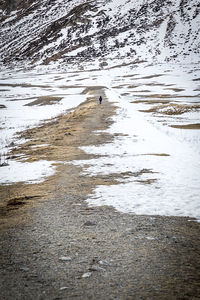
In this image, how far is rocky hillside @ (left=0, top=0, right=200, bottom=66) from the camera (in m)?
128

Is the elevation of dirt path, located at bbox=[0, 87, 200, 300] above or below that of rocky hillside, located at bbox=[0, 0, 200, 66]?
below

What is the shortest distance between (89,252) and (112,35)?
538 feet

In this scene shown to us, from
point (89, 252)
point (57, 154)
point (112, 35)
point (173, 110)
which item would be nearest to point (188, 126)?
point (173, 110)

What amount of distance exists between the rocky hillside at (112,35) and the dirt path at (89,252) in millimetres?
117313

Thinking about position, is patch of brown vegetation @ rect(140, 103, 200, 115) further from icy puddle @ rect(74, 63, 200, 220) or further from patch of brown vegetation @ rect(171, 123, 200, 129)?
icy puddle @ rect(74, 63, 200, 220)

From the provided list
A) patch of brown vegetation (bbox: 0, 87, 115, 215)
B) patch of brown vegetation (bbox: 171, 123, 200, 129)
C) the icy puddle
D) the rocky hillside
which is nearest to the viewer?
the icy puddle

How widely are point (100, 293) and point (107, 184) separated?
5106mm

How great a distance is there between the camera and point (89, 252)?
4.59 m

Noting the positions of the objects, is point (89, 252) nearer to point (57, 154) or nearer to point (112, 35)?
point (57, 154)

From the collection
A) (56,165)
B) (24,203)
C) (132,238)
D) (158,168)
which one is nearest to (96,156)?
(56,165)

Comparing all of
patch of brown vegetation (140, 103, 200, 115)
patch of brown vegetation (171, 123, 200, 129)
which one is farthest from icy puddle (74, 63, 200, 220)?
patch of brown vegetation (140, 103, 200, 115)

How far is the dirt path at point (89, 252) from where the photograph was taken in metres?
3.52

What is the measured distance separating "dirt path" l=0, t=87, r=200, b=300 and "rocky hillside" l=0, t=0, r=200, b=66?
385 feet

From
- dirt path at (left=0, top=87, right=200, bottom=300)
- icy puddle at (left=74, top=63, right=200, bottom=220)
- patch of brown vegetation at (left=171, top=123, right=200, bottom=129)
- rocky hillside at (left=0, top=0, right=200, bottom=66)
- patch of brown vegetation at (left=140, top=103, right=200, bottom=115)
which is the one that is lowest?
patch of brown vegetation at (left=171, top=123, right=200, bottom=129)
